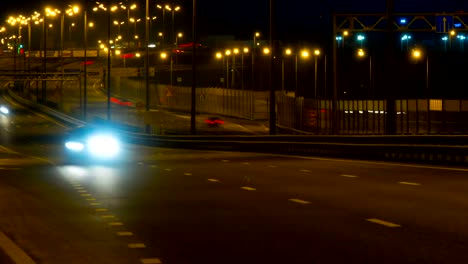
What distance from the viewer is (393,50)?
3186 centimetres

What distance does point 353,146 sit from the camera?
34.6 meters

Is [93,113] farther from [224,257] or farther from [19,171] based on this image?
[224,257]

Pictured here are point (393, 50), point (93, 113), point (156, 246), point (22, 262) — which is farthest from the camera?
point (93, 113)

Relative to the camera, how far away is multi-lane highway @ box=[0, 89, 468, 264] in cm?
1105

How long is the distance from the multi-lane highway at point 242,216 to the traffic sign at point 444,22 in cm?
2111

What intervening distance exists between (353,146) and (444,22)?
14659 mm

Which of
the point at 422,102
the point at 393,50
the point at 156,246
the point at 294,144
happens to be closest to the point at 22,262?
the point at 156,246

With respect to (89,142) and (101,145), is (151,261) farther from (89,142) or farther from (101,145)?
(101,145)

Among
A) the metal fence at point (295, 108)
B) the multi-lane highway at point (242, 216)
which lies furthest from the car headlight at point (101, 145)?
the multi-lane highway at point (242, 216)

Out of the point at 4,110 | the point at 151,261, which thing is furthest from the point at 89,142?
the point at 4,110

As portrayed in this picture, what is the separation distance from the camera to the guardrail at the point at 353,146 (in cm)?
2908

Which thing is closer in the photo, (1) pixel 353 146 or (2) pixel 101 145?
(1) pixel 353 146

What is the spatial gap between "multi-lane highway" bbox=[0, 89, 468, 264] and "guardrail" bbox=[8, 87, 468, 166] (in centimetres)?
264

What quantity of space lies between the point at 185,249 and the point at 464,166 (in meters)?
17.0
